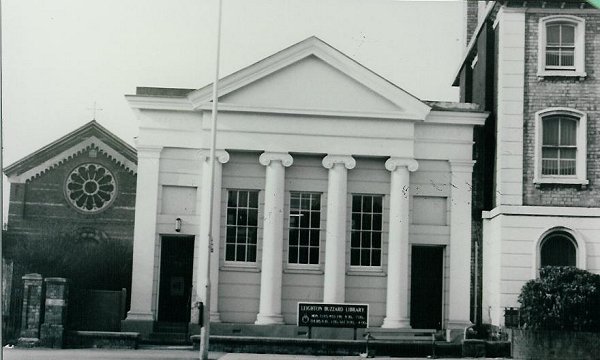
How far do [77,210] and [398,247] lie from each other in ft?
37.8

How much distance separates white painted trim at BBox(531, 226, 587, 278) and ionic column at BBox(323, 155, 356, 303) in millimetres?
5061

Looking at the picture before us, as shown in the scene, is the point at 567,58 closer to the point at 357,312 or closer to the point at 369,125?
the point at 369,125

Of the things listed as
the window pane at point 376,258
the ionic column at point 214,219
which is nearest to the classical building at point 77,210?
the ionic column at point 214,219

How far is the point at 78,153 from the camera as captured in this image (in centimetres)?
3153

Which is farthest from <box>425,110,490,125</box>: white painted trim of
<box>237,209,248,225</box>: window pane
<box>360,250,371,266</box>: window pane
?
<box>237,209,248,225</box>: window pane

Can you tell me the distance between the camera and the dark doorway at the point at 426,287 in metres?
24.6

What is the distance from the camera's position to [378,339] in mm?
22406

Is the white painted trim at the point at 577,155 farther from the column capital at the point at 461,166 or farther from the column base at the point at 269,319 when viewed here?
the column base at the point at 269,319

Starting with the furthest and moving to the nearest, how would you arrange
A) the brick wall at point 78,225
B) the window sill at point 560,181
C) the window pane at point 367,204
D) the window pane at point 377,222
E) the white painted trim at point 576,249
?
the brick wall at point 78,225, the window pane at point 367,204, the window pane at point 377,222, the window sill at point 560,181, the white painted trim at point 576,249

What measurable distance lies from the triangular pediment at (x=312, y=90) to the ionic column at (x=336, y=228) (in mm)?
1517

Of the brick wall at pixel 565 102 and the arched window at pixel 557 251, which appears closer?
the brick wall at pixel 565 102

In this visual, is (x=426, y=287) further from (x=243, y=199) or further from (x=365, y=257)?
(x=243, y=199)

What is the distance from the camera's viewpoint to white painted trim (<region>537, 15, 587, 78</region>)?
23.2 meters

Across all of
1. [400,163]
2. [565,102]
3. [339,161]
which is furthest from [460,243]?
[565,102]
